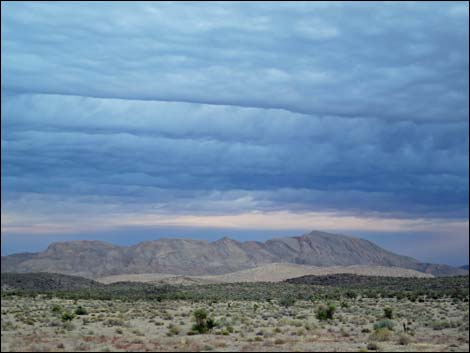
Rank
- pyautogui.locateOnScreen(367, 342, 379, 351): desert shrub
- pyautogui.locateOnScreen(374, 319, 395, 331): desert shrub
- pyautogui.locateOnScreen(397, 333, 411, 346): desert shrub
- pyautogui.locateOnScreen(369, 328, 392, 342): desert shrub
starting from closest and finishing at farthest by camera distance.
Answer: pyautogui.locateOnScreen(367, 342, 379, 351): desert shrub → pyautogui.locateOnScreen(397, 333, 411, 346): desert shrub → pyautogui.locateOnScreen(369, 328, 392, 342): desert shrub → pyautogui.locateOnScreen(374, 319, 395, 331): desert shrub

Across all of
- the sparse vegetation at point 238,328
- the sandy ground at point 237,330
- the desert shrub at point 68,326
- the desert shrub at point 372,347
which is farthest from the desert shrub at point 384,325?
the desert shrub at point 68,326

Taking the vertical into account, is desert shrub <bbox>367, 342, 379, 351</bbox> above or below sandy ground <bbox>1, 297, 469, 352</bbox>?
above

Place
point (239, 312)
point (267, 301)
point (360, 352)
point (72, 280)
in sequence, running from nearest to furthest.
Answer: point (360, 352) < point (239, 312) < point (267, 301) < point (72, 280)

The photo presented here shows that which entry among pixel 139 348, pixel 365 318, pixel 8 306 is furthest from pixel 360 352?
pixel 8 306

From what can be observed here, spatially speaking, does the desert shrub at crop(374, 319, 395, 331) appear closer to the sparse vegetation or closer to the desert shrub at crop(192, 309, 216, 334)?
the sparse vegetation

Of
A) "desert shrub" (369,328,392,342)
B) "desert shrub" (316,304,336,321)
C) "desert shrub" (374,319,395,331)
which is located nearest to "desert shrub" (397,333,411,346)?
"desert shrub" (369,328,392,342)

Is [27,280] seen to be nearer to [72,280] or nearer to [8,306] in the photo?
[72,280]

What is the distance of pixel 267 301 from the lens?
82.1m

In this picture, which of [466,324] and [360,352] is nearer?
[360,352]

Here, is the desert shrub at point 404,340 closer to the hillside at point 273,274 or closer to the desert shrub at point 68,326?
the desert shrub at point 68,326

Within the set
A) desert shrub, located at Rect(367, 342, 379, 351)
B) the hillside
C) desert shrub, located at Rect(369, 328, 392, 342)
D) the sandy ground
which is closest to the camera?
desert shrub, located at Rect(367, 342, 379, 351)

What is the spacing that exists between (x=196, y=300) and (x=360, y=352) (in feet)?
169

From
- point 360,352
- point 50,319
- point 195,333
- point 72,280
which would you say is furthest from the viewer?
point 72,280

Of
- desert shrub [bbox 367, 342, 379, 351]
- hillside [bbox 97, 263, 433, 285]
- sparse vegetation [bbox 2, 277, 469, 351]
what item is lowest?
hillside [bbox 97, 263, 433, 285]
